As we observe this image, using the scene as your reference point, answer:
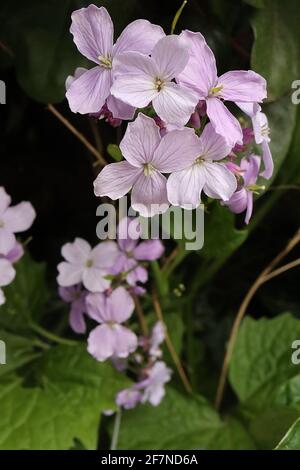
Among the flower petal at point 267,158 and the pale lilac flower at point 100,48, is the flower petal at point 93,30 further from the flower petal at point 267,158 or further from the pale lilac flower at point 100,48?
the flower petal at point 267,158

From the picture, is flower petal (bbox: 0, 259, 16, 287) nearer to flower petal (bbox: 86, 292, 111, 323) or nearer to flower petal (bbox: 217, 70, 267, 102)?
flower petal (bbox: 86, 292, 111, 323)

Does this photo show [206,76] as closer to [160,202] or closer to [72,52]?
[160,202]

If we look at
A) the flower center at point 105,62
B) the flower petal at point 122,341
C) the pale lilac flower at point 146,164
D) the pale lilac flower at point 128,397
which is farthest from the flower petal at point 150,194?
the pale lilac flower at point 128,397

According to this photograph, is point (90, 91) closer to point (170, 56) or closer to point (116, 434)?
point (170, 56)

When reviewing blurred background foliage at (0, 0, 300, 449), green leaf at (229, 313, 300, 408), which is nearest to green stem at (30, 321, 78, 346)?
blurred background foliage at (0, 0, 300, 449)

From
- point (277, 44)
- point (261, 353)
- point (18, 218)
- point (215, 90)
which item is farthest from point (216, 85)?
point (261, 353)

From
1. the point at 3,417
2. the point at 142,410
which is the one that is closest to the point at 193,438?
the point at 142,410
